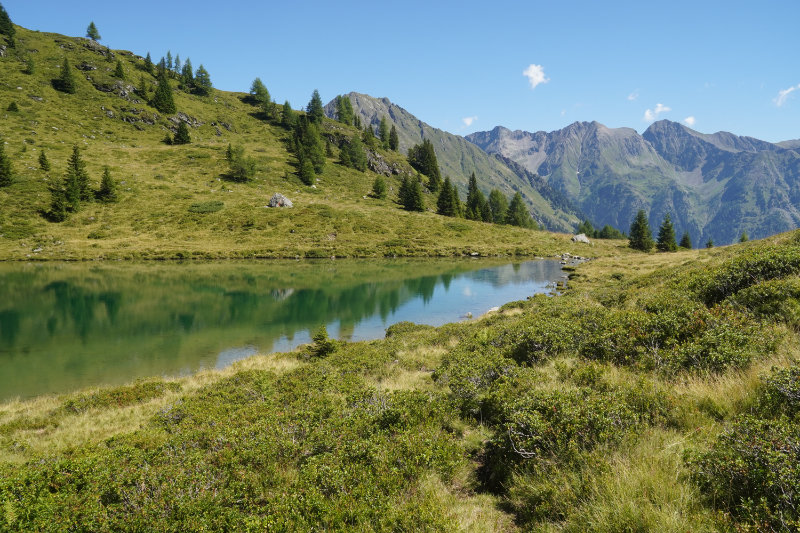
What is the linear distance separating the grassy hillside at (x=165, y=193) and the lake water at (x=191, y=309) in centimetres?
1474

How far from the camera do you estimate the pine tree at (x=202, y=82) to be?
161 metres

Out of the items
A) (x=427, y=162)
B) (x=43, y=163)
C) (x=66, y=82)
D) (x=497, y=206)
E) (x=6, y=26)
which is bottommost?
(x=497, y=206)

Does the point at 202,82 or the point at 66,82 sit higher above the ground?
the point at 202,82

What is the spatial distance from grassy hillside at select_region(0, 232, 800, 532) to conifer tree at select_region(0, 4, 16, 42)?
19872 centimetres

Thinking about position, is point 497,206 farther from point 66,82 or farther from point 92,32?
point 92,32

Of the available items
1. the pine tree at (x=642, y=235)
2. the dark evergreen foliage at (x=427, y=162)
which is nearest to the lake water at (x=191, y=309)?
the pine tree at (x=642, y=235)

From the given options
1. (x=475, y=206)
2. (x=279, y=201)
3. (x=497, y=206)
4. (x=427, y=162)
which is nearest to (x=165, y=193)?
(x=279, y=201)

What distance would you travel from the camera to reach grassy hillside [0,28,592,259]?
68.9 meters

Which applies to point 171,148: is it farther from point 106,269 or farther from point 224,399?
point 224,399

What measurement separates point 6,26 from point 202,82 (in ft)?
209

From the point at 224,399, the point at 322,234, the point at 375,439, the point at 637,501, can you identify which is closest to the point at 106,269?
the point at 322,234

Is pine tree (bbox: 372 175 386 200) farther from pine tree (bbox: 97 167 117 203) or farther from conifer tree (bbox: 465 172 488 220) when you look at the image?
pine tree (bbox: 97 167 117 203)

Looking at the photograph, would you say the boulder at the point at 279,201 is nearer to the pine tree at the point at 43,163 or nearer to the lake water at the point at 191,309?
the lake water at the point at 191,309

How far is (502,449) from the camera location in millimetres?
7086
